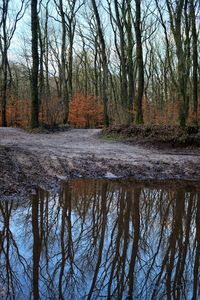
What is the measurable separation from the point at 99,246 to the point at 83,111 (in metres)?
25.1

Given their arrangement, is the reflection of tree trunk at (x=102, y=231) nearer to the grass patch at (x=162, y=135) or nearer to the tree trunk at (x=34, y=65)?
the grass patch at (x=162, y=135)

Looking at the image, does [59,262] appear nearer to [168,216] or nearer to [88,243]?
[88,243]

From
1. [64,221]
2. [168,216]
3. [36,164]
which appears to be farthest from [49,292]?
[36,164]

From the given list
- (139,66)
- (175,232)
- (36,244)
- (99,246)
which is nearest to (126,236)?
(99,246)

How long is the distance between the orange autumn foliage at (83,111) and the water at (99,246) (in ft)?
72.7

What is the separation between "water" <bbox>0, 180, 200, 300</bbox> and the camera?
3.39 metres

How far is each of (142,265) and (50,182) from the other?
4.51m

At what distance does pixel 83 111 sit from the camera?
95.3 ft

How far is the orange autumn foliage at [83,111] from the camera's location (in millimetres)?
28938

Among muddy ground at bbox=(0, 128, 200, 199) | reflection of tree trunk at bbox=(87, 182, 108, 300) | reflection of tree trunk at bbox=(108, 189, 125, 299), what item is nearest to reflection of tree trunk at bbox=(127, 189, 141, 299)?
reflection of tree trunk at bbox=(108, 189, 125, 299)

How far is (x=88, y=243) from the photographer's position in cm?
457

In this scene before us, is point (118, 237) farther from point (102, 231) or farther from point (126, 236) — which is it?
point (102, 231)

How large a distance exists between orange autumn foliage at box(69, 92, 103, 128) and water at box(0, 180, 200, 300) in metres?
22.2

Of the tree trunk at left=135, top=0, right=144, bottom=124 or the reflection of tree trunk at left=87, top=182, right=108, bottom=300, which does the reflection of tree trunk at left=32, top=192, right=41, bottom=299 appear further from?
the tree trunk at left=135, top=0, right=144, bottom=124
